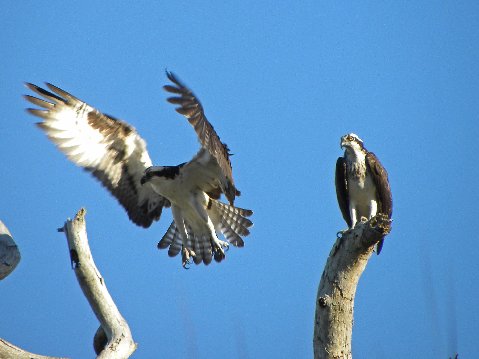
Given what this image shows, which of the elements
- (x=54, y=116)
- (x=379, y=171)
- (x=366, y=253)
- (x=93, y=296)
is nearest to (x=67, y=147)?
(x=54, y=116)

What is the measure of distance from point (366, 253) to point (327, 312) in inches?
19.7

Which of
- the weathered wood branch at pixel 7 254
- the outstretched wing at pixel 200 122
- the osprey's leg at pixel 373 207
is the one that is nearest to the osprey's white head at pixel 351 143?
the osprey's leg at pixel 373 207

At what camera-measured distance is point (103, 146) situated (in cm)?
797

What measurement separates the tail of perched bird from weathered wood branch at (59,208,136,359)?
266cm

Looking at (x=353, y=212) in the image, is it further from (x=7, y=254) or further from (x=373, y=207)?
(x=7, y=254)

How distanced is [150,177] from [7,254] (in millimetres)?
2319

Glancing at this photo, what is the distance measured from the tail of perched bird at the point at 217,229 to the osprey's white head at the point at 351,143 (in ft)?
6.87

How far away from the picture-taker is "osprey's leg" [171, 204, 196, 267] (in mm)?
8295

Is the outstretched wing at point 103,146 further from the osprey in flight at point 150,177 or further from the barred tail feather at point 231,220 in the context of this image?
the barred tail feather at point 231,220

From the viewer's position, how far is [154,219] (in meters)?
8.55

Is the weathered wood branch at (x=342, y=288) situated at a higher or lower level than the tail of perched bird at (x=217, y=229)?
lower

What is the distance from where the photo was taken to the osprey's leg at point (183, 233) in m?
8.30

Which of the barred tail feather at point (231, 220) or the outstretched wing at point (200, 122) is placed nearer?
the outstretched wing at point (200, 122)

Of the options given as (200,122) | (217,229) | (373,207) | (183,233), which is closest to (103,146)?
(183,233)
